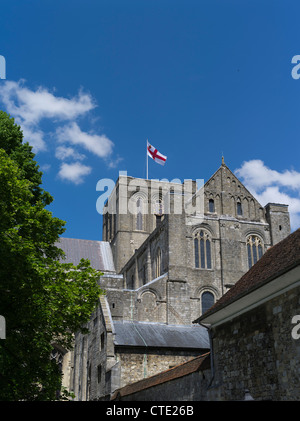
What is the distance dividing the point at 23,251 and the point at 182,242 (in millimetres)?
23700

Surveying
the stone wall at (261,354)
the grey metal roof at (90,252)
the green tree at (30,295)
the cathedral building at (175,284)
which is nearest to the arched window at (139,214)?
the grey metal roof at (90,252)

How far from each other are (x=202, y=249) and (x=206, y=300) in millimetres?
4032

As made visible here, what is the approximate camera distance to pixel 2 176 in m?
14.6

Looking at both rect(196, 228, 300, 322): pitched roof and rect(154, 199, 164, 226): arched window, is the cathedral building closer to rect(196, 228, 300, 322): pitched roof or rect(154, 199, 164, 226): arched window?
rect(196, 228, 300, 322): pitched roof

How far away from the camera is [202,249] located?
37469 mm

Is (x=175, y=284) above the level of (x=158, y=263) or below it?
below

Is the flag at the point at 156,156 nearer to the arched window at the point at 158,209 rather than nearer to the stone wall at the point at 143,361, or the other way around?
the arched window at the point at 158,209

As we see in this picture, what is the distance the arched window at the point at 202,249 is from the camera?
37.1 meters

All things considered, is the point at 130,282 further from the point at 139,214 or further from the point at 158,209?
the point at 158,209

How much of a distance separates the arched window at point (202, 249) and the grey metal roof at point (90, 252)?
64.6 ft

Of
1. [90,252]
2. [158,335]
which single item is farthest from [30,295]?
[90,252]

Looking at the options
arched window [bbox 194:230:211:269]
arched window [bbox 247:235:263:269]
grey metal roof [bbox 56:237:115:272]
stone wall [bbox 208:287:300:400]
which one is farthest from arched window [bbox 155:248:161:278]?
stone wall [bbox 208:287:300:400]

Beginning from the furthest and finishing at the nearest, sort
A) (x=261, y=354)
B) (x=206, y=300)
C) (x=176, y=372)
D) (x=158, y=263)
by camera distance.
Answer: (x=158, y=263)
(x=206, y=300)
(x=176, y=372)
(x=261, y=354)

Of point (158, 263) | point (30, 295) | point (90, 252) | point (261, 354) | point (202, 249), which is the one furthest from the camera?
point (90, 252)
